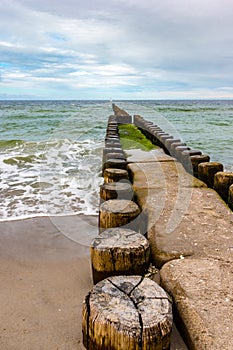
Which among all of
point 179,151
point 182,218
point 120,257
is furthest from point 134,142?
point 120,257

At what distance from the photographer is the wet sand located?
2221mm

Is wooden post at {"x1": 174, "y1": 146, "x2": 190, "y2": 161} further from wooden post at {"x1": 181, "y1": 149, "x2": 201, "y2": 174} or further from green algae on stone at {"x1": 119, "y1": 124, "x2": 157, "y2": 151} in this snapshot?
green algae on stone at {"x1": 119, "y1": 124, "x2": 157, "y2": 151}

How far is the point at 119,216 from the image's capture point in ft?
9.81

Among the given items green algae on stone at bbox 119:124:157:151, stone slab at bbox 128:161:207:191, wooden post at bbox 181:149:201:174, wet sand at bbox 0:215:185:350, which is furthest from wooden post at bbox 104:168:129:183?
green algae on stone at bbox 119:124:157:151

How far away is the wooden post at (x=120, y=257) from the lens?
2287 mm

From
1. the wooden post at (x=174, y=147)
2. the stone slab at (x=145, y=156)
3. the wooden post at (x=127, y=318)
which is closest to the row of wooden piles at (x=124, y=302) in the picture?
the wooden post at (x=127, y=318)

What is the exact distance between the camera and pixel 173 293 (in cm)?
210

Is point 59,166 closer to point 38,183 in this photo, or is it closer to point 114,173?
point 38,183

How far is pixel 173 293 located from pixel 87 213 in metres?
2.98

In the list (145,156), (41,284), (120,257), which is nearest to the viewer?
(120,257)

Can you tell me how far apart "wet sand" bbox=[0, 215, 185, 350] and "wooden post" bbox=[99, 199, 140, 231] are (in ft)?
1.97

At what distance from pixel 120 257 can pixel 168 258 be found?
20.6 inches

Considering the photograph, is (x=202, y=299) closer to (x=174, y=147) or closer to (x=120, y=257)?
(x=120, y=257)

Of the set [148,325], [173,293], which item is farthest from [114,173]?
[148,325]
